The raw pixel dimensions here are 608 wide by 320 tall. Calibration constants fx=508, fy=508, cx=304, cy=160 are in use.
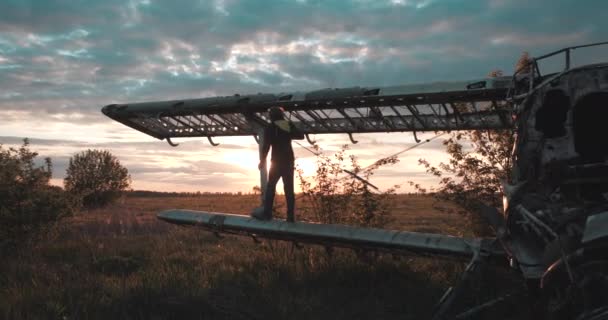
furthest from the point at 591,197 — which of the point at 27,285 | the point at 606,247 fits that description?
the point at 27,285

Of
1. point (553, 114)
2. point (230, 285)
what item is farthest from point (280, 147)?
point (553, 114)

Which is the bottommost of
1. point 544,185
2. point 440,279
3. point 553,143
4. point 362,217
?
point 440,279

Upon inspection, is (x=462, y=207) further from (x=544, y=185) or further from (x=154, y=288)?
(x=154, y=288)

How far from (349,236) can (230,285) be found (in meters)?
2.41

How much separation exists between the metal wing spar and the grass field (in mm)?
3116

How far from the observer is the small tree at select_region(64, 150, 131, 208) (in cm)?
4770

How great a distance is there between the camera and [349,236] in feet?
32.0

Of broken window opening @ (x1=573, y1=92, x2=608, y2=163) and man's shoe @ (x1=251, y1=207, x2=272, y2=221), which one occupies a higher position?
broken window opening @ (x1=573, y1=92, x2=608, y2=163)

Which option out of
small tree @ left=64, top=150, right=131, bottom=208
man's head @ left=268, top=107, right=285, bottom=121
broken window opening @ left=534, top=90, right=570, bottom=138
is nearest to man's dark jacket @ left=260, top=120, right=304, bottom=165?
man's head @ left=268, top=107, right=285, bottom=121

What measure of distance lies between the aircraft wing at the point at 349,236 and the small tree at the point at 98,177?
38445 mm

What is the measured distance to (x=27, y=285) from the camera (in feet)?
29.8

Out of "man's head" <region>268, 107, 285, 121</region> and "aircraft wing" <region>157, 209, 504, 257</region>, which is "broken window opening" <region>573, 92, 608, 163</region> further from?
"man's head" <region>268, 107, 285, 121</region>

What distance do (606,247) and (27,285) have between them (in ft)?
29.8

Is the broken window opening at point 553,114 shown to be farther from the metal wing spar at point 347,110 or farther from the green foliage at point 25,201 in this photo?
the green foliage at point 25,201
